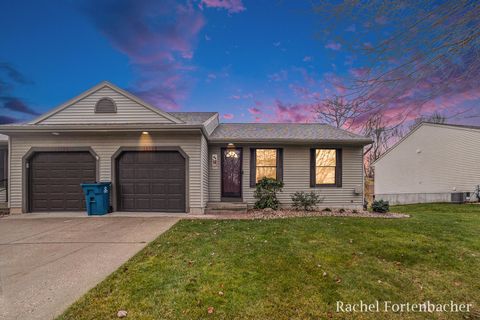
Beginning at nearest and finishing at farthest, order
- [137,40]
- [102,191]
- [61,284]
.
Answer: [61,284] < [102,191] < [137,40]

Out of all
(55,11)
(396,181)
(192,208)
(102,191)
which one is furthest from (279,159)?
(396,181)

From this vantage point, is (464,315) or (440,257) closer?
(464,315)

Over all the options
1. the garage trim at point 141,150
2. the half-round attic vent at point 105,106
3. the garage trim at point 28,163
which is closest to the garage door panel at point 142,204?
the garage trim at point 141,150

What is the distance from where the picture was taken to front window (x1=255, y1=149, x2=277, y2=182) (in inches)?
366

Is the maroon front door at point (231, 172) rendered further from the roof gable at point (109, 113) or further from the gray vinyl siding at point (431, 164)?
the gray vinyl siding at point (431, 164)

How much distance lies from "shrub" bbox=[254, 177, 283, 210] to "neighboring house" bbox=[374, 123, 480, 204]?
1266 cm

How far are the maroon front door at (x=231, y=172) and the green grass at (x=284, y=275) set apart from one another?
13.3 ft

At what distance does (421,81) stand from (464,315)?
260 centimetres

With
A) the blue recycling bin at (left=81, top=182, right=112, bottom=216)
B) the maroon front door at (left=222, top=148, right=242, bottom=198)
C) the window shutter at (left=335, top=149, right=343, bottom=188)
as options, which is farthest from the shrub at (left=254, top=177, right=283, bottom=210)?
the blue recycling bin at (left=81, top=182, right=112, bottom=216)

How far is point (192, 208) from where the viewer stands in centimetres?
783

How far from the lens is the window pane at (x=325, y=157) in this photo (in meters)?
9.39

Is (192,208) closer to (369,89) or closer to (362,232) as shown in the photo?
(362,232)

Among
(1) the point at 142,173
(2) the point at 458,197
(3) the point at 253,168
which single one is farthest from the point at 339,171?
(2) the point at 458,197

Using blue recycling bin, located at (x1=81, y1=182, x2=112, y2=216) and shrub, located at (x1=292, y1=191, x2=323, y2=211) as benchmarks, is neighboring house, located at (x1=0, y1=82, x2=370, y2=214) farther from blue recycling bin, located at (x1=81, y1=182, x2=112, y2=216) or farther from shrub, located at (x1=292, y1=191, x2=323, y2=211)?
shrub, located at (x1=292, y1=191, x2=323, y2=211)
